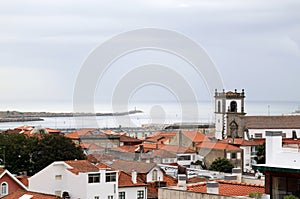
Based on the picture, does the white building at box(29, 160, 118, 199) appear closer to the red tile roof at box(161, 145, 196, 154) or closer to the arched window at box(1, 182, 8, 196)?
the arched window at box(1, 182, 8, 196)

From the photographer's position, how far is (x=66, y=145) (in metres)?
68.9

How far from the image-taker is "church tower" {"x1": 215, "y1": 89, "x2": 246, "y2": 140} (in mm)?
117031

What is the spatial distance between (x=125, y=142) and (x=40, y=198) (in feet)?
253

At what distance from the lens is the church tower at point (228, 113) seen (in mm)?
117031

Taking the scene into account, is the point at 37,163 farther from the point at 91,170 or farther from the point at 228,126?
the point at 228,126

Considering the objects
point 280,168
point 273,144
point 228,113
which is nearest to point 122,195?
point 273,144

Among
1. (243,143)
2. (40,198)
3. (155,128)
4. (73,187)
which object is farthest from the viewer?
(155,128)

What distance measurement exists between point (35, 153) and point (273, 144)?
167 ft

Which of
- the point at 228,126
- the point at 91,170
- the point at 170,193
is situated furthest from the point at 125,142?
the point at 170,193

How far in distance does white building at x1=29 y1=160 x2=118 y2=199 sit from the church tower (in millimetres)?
71292

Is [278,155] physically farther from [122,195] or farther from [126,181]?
[126,181]

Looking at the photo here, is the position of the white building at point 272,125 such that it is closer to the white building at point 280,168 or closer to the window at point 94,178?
the window at point 94,178

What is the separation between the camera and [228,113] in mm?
119125

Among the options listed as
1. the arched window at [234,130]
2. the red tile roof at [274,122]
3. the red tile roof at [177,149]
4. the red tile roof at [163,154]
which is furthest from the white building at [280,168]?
the arched window at [234,130]
